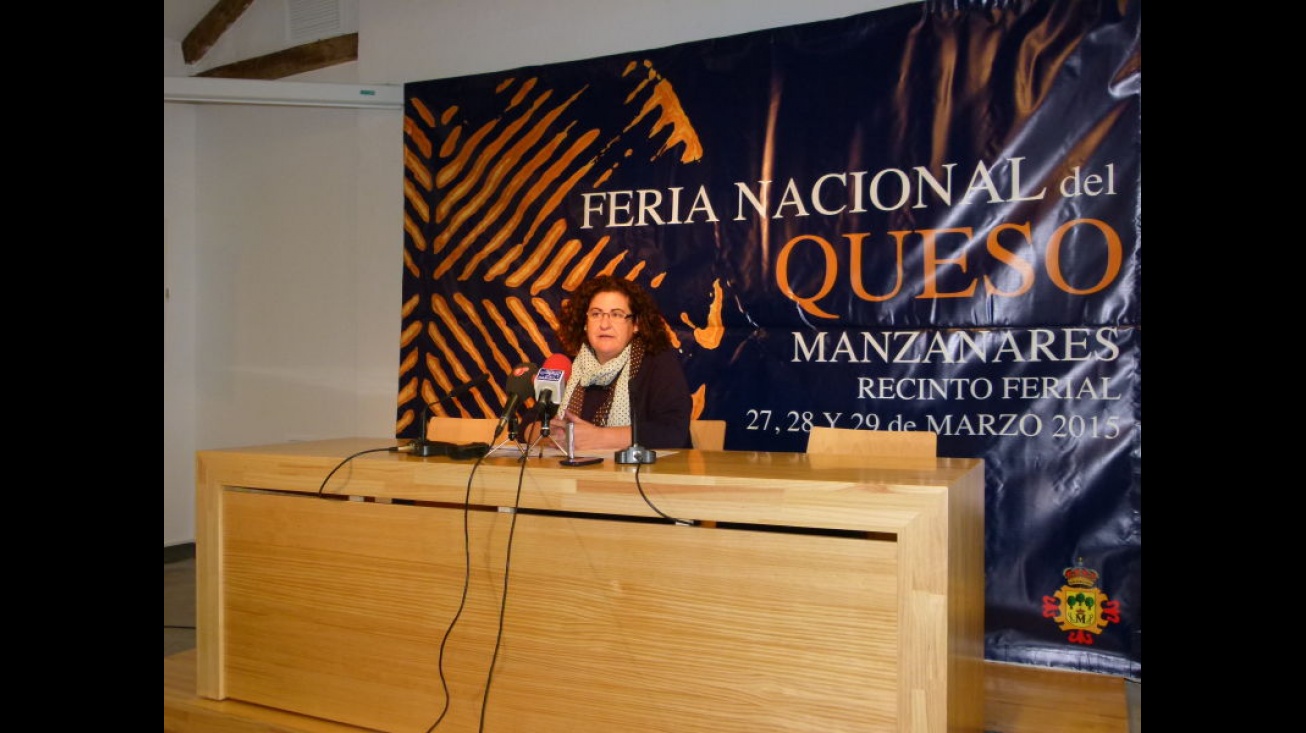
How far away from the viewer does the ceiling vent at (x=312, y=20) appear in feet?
15.9

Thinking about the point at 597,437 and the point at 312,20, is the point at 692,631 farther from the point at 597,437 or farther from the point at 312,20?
the point at 312,20

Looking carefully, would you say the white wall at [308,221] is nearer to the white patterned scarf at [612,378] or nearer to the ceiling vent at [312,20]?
the ceiling vent at [312,20]

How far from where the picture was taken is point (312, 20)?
4918 mm

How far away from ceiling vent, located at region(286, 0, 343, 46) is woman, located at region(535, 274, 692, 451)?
8.37ft

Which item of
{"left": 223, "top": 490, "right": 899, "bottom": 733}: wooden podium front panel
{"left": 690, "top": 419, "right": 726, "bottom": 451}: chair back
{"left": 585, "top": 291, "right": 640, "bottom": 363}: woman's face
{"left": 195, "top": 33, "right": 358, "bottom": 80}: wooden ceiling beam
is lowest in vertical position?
{"left": 223, "top": 490, "right": 899, "bottom": 733}: wooden podium front panel

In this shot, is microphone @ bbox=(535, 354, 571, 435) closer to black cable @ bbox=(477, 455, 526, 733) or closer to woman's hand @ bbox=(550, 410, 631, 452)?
black cable @ bbox=(477, 455, 526, 733)

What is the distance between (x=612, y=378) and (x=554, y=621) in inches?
48.4

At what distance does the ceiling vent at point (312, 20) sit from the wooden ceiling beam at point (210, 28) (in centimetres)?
33

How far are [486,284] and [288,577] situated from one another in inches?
80.9

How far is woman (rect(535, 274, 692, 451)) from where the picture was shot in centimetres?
306

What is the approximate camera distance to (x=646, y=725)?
1.94m

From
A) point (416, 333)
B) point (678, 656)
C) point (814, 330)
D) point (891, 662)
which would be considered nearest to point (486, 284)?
point (416, 333)

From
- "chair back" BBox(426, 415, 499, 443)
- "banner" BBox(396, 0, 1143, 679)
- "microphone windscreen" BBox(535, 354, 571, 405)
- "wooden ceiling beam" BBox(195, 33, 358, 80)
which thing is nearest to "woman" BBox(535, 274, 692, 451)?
"chair back" BBox(426, 415, 499, 443)

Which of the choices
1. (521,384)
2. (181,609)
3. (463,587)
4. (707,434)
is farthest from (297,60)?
(463,587)
